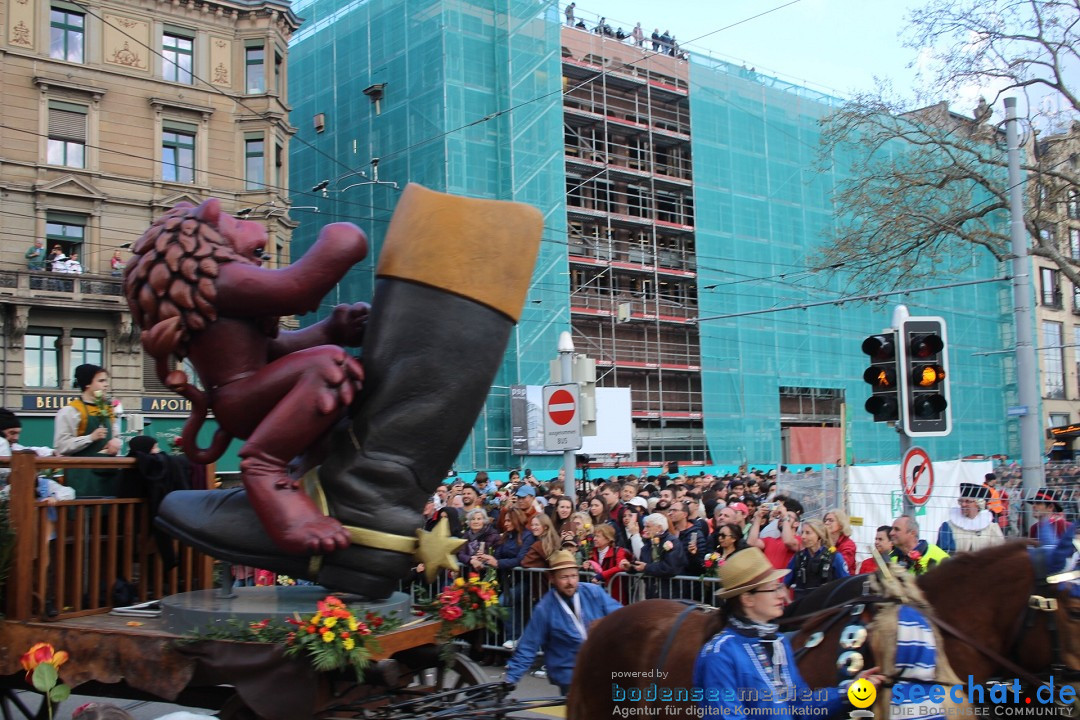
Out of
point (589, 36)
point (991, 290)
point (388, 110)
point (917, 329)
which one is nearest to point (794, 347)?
point (991, 290)

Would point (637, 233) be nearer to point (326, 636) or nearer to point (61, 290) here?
point (61, 290)

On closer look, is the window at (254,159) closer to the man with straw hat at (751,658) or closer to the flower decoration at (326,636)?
the flower decoration at (326,636)

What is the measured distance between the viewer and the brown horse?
15.8 feet

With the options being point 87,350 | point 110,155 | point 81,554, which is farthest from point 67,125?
point 81,554

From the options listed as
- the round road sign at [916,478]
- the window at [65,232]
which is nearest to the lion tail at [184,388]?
Result: the round road sign at [916,478]

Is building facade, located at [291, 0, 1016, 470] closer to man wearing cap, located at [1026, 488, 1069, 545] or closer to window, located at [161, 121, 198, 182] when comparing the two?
window, located at [161, 121, 198, 182]

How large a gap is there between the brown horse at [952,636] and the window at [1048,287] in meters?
48.2

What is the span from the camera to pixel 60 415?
268 inches

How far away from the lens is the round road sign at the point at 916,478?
28.8 ft

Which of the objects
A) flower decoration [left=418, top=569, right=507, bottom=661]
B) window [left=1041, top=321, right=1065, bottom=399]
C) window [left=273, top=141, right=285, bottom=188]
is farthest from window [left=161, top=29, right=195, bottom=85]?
window [left=1041, top=321, right=1065, bottom=399]

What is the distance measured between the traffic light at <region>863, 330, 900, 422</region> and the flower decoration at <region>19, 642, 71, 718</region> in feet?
23.3

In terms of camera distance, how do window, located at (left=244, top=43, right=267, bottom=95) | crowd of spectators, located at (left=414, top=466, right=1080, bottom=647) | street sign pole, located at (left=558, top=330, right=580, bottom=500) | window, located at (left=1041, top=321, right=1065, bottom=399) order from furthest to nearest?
window, located at (left=1041, top=321, right=1065, bottom=399) < window, located at (left=244, top=43, right=267, bottom=95) < street sign pole, located at (left=558, top=330, right=580, bottom=500) < crowd of spectators, located at (left=414, top=466, right=1080, bottom=647)

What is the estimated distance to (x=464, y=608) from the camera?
5.56m

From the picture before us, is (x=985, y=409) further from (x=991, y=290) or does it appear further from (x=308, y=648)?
(x=308, y=648)
